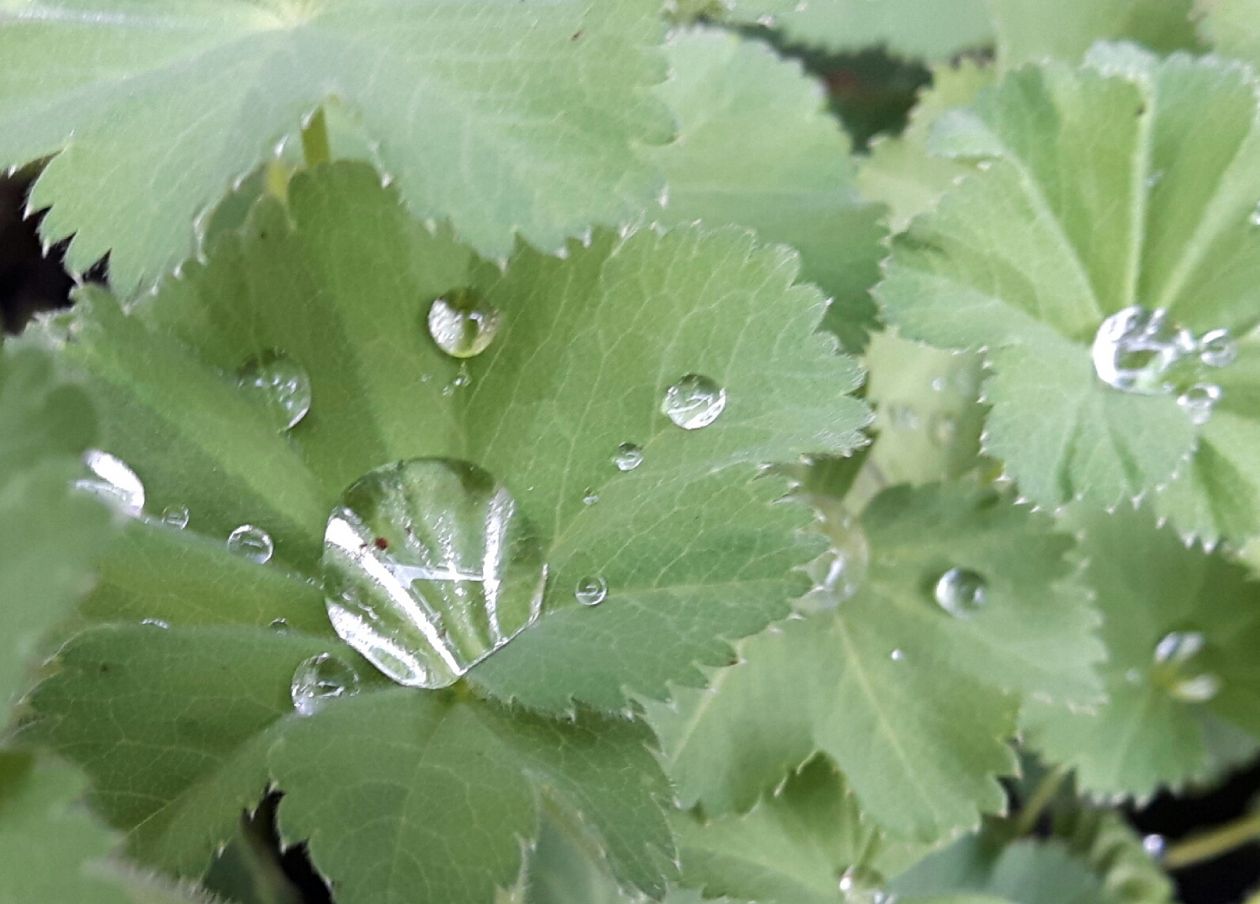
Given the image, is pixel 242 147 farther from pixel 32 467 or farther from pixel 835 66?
pixel 835 66

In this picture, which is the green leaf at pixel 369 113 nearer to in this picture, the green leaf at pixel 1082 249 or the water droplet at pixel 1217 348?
the green leaf at pixel 1082 249

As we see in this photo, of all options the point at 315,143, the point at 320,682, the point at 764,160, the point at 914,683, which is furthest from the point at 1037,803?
the point at 315,143

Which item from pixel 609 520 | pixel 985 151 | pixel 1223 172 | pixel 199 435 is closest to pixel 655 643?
pixel 609 520

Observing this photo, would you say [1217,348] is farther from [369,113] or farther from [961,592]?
[369,113]

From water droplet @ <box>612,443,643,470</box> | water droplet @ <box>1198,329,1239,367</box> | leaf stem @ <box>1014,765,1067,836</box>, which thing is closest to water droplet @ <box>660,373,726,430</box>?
water droplet @ <box>612,443,643,470</box>

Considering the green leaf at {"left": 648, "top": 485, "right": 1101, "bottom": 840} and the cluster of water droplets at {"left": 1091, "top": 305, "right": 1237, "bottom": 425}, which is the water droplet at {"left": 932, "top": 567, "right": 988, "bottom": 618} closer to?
the green leaf at {"left": 648, "top": 485, "right": 1101, "bottom": 840}
